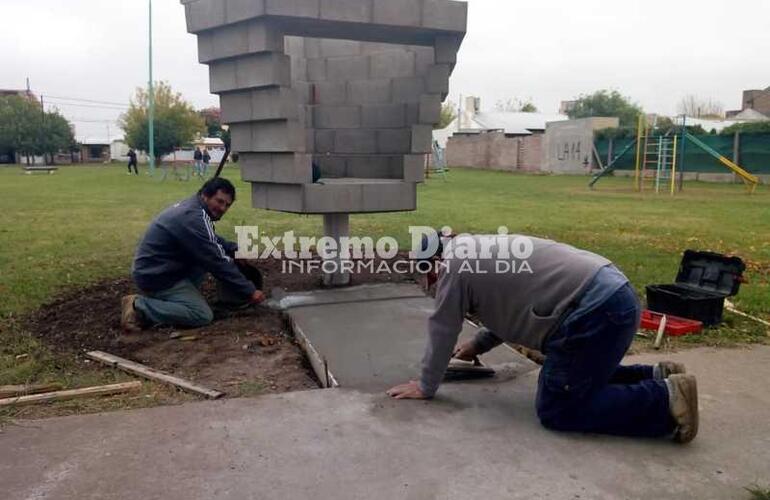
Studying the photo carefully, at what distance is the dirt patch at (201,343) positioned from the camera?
13.7 ft

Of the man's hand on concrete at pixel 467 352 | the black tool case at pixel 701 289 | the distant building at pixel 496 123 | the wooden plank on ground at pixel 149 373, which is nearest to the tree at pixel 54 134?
the distant building at pixel 496 123

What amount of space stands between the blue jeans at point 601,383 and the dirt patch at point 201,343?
160cm

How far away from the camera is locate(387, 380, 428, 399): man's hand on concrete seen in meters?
3.62

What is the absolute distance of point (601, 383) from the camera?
3.19 metres

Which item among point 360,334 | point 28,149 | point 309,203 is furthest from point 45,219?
point 28,149

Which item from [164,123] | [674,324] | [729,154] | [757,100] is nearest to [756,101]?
[757,100]

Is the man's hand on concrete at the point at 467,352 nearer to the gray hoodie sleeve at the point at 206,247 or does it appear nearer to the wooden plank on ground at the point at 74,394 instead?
the wooden plank on ground at the point at 74,394

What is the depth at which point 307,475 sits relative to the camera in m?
2.82

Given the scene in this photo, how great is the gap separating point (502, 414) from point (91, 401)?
2.26m

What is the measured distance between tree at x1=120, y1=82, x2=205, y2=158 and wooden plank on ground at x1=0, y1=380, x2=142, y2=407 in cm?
4474

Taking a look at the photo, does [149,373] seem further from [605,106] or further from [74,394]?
[605,106]

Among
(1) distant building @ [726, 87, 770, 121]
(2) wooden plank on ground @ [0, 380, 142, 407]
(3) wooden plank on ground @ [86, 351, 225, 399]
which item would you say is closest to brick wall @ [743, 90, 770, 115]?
(1) distant building @ [726, 87, 770, 121]

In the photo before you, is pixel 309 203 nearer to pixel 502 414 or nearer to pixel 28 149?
pixel 502 414

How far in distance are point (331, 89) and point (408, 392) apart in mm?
4363
